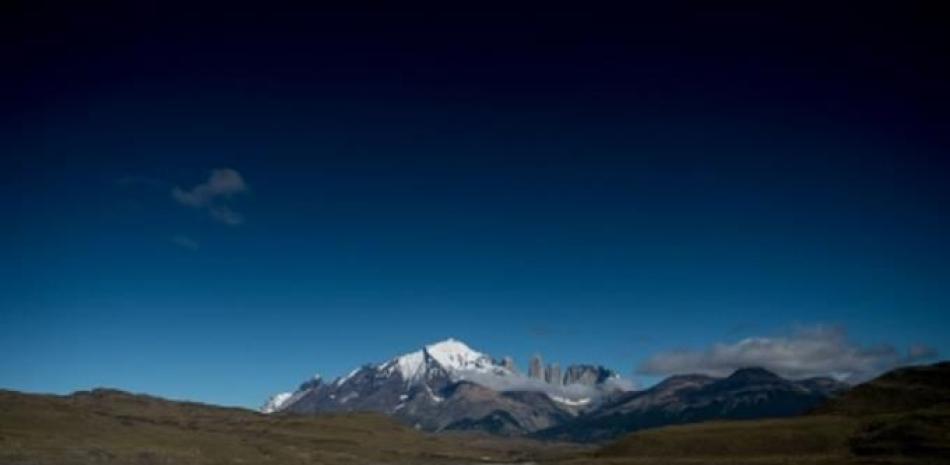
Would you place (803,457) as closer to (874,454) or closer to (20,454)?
(874,454)

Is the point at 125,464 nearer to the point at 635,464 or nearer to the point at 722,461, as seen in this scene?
the point at 635,464

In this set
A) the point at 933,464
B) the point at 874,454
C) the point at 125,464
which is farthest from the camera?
the point at 125,464

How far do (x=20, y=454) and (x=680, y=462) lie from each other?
14632 centimetres

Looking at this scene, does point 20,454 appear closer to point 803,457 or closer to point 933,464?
point 803,457

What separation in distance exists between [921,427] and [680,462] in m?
52.8

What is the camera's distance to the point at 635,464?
199750mm

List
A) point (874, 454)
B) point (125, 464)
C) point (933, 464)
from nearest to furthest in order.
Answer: point (933, 464) → point (874, 454) → point (125, 464)

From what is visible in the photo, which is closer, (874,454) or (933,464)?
(933,464)

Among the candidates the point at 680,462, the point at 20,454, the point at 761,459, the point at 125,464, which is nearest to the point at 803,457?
the point at 761,459

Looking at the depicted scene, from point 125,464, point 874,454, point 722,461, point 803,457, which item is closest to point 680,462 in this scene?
point 722,461

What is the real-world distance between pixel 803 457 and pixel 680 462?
25.9 metres

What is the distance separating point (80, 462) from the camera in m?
191

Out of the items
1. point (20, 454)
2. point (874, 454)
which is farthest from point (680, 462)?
point (20, 454)

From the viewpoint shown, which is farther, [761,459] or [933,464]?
[761,459]
